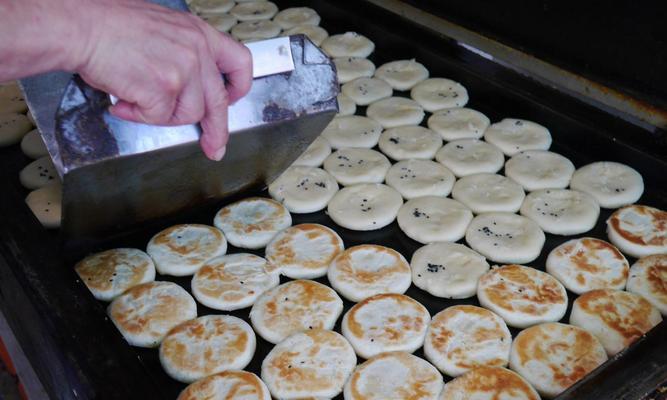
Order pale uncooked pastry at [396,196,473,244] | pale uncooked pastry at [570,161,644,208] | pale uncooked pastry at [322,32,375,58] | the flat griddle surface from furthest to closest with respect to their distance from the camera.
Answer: pale uncooked pastry at [322,32,375,58], pale uncooked pastry at [570,161,644,208], pale uncooked pastry at [396,196,473,244], the flat griddle surface

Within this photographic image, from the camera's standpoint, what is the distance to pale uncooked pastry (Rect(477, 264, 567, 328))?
197 centimetres

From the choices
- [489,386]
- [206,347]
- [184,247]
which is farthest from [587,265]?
[184,247]

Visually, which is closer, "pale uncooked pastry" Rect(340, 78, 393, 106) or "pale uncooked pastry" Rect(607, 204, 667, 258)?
"pale uncooked pastry" Rect(607, 204, 667, 258)

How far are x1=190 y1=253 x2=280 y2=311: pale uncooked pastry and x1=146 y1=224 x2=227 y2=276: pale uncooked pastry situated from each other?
4 centimetres

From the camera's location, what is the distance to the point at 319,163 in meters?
2.66

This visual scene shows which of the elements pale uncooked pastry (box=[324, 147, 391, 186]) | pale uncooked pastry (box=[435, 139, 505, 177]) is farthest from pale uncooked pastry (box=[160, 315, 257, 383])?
pale uncooked pastry (box=[435, 139, 505, 177])

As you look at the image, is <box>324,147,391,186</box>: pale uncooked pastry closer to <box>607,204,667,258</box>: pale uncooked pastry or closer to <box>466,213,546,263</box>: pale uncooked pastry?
<box>466,213,546,263</box>: pale uncooked pastry

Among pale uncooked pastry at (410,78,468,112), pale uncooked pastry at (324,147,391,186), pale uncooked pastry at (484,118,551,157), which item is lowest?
pale uncooked pastry at (324,147,391,186)

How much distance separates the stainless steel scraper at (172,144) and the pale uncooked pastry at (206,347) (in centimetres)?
45

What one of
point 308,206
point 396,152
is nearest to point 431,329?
point 308,206

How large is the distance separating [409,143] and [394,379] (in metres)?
1.22

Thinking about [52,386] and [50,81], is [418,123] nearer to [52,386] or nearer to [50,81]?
[50,81]

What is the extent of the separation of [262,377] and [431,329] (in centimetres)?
52

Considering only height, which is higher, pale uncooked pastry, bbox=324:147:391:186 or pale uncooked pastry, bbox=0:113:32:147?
pale uncooked pastry, bbox=324:147:391:186
